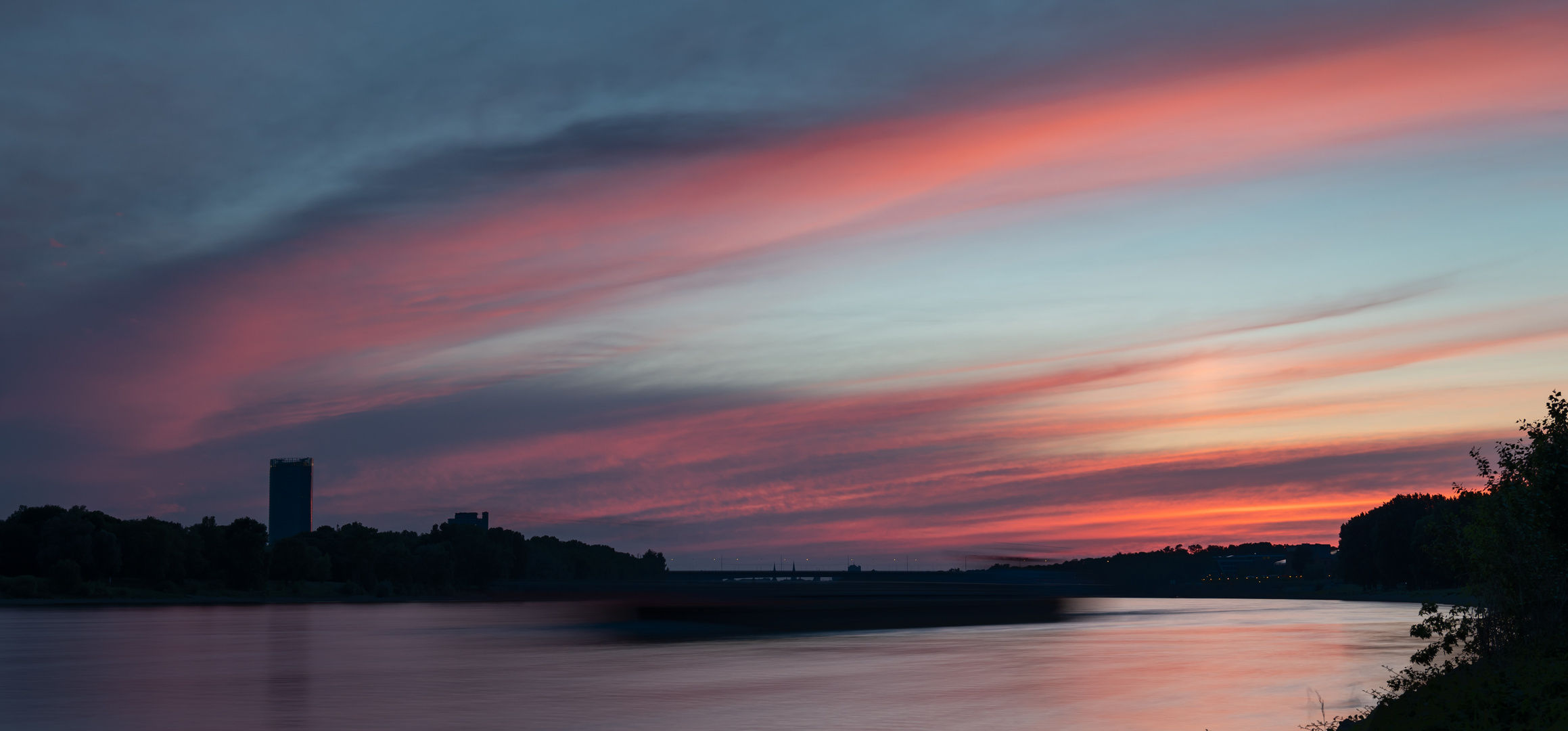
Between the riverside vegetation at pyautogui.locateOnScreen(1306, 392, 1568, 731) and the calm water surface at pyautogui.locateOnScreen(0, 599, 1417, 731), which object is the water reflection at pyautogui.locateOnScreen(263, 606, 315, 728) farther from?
the riverside vegetation at pyautogui.locateOnScreen(1306, 392, 1568, 731)

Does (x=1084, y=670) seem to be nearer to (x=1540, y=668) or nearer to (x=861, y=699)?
(x=861, y=699)

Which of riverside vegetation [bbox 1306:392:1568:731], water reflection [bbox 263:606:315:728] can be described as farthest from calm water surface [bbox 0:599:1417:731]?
riverside vegetation [bbox 1306:392:1568:731]

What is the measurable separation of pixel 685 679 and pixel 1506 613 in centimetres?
3994

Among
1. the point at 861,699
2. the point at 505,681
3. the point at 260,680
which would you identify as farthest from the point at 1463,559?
the point at 260,680

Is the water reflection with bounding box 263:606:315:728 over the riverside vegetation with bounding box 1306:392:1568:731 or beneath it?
beneath

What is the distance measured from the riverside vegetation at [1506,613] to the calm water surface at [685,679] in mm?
8026

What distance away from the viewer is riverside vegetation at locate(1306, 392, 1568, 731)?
33.8 m

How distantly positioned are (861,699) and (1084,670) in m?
23.5

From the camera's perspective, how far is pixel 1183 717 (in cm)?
5091

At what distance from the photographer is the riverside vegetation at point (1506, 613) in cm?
3375

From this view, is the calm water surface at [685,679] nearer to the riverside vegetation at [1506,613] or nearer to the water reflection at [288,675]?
the water reflection at [288,675]

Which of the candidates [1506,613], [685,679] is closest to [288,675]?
[685,679]

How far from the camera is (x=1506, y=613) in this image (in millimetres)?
42906

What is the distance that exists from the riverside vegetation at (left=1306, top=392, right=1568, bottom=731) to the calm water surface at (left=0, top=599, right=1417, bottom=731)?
26.3 ft
